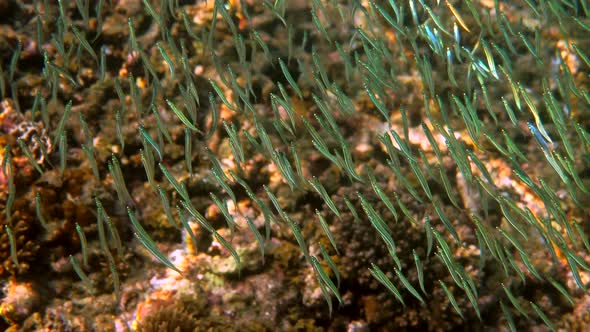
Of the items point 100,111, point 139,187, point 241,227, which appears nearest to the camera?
point 241,227

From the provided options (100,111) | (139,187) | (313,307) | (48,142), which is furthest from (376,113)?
(48,142)

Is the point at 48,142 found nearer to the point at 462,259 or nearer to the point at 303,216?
the point at 303,216

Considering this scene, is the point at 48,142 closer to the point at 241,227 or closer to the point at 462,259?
the point at 241,227

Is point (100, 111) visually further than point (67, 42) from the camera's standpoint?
No

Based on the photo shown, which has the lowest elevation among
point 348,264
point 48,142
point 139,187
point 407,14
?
point 348,264

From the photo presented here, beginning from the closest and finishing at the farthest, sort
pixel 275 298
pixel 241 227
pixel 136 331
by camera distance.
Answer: pixel 136 331, pixel 275 298, pixel 241 227

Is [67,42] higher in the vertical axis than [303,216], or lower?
higher

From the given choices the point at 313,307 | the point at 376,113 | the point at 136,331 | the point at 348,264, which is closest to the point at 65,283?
the point at 136,331
